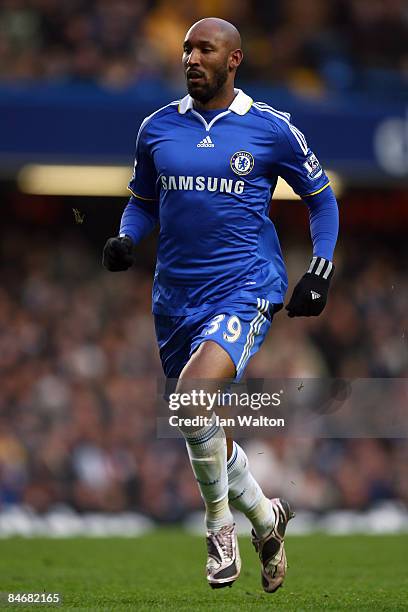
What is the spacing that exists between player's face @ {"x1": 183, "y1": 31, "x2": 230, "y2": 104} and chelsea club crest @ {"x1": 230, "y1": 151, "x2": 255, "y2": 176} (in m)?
0.32

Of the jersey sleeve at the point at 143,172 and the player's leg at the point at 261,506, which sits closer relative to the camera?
the player's leg at the point at 261,506

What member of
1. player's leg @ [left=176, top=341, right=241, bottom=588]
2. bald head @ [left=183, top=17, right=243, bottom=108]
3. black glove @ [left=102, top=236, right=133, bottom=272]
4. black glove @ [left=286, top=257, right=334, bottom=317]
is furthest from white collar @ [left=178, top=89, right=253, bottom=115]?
player's leg @ [left=176, top=341, right=241, bottom=588]

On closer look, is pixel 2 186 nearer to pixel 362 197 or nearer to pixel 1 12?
pixel 1 12

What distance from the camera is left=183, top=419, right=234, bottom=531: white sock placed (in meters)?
5.89

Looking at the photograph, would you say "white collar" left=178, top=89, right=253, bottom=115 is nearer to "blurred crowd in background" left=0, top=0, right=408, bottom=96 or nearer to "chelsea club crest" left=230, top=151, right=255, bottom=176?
"chelsea club crest" left=230, top=151, right=255, bottom=176

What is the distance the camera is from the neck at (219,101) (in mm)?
6109

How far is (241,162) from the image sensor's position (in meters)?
6.00

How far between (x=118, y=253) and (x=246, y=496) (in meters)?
1.28

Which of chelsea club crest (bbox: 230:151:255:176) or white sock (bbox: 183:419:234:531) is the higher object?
chelsea club crest (bbox: 230:151:255:176)

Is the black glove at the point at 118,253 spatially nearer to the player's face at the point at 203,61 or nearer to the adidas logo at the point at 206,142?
the adidas logo at the point at 206,142

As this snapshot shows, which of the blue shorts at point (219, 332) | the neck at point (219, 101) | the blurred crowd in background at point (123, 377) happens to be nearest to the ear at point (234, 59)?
the neck at point (219, 101)

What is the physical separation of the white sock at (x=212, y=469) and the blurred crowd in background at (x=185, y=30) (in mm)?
9038

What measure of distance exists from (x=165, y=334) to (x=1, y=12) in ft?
31.3

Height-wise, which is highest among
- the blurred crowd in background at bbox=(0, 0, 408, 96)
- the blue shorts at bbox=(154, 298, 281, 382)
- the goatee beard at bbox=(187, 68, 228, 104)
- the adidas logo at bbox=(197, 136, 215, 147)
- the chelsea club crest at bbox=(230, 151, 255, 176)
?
the blurred crowd in background at bbox=(0, 0, 408, 96)
